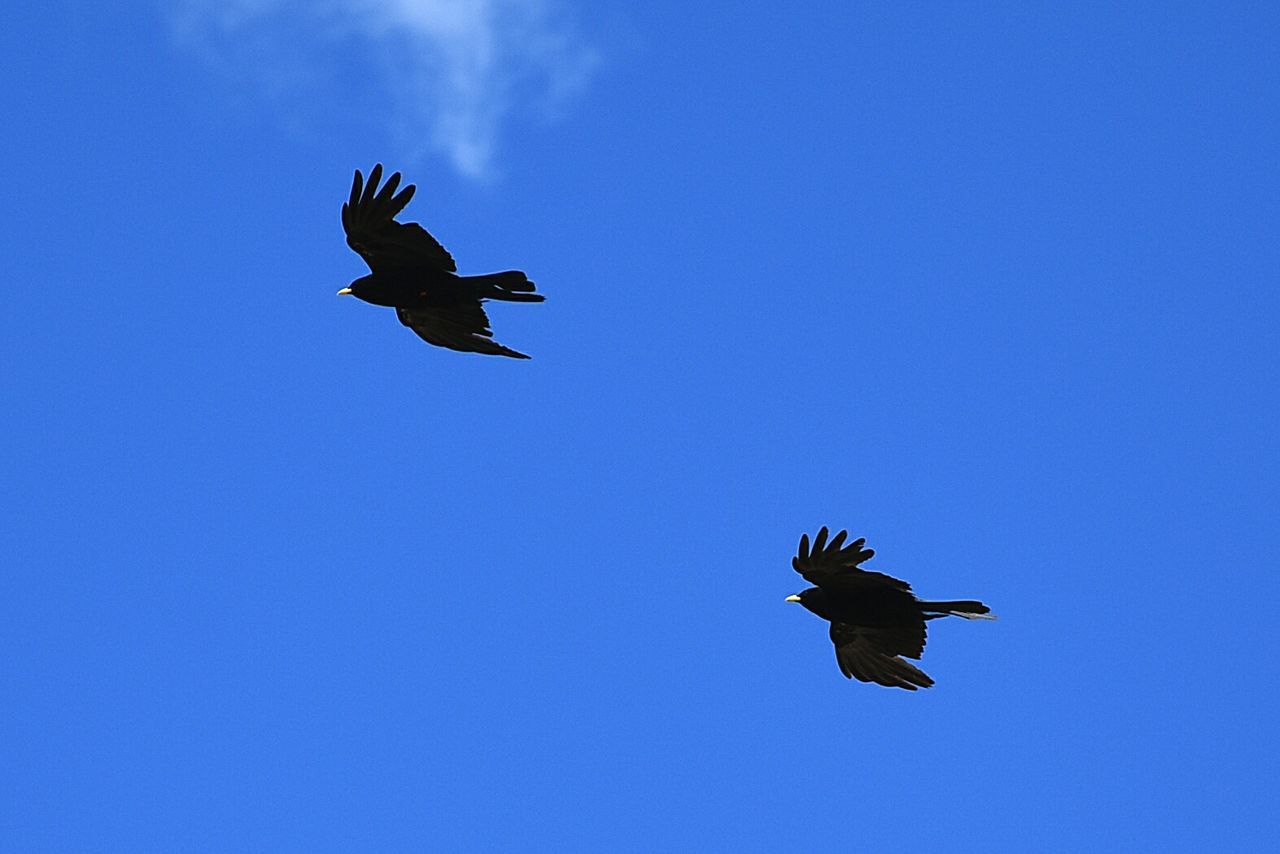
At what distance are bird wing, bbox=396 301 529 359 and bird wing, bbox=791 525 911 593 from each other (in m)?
4.07

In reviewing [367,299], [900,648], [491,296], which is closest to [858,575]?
[900,648]

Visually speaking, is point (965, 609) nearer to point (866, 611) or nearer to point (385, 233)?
point (866, 611)

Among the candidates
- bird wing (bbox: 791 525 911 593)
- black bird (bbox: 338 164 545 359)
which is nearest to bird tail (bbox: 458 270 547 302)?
black bird (bbox: 338 164 545 359)

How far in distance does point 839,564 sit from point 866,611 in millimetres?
739

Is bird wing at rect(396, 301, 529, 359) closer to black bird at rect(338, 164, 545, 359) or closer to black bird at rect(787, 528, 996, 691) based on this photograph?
black bird at rect(338, 164, 545, 359)

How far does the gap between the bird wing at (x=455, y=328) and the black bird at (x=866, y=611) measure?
4299 millimetres

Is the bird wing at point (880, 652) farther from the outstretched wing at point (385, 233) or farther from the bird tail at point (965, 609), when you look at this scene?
the outstretched wing at point (385, 233)

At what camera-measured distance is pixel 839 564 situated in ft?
61.7

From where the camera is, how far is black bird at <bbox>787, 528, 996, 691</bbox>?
61.5ft

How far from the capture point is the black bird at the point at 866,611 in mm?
18734

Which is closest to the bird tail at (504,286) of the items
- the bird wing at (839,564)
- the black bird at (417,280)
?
the black bird at (417,280)

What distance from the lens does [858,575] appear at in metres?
18.8

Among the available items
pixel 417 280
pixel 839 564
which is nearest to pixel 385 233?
pixel 417 280

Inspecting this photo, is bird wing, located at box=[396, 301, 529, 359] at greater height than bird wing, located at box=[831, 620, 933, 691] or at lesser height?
greater
